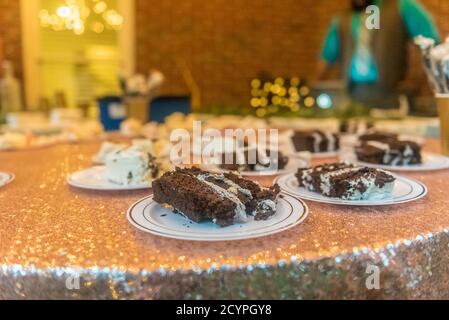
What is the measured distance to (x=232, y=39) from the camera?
4867 millimetres

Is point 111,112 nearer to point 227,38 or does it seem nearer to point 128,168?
point 128,168

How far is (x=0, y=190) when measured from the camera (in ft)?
3.00

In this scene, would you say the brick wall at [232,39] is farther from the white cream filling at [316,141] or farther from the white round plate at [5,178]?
the white round plate at [5,178]

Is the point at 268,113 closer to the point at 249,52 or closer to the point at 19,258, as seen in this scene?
the point at 19,258

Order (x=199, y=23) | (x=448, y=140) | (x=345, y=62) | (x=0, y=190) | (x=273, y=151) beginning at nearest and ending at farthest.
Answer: (x=0, y=190) → (x=273, y=151) → (x=448, y=140) → (x=345, y=62) → (x=199, y=23)

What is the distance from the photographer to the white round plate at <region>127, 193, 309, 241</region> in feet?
1.96

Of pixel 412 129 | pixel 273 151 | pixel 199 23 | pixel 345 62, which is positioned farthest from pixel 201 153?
pixel 199 23

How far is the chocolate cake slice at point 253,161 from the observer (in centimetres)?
105

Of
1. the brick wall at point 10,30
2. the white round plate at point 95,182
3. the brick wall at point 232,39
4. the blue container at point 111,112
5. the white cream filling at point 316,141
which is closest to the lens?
the white round plate at point 95,182

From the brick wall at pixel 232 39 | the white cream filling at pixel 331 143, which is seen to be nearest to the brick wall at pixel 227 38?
the brick wall at pixel 232 39

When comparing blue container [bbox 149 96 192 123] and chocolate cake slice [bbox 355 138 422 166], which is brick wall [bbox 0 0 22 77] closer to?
blue container [bbox 149 96 192 123]

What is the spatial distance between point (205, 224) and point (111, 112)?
5.80 feet

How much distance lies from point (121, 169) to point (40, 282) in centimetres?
39

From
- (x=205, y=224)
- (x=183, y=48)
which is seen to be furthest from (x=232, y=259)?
(x=183, y=48)
